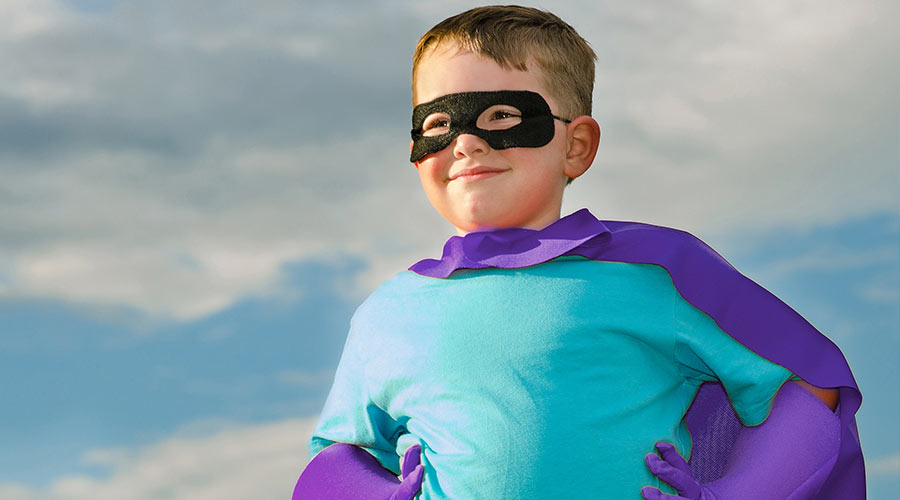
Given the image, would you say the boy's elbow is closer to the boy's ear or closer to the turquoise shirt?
the turquoise shirt

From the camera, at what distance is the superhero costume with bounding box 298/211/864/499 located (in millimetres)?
2699

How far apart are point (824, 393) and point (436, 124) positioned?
1.33 metres

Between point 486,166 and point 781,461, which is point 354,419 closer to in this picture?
point 486,166

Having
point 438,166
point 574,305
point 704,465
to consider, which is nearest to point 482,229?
point 438,166

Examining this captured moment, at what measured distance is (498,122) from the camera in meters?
2.87

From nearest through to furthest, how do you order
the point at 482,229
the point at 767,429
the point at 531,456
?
the point at 531,456 → the point at 767,429 → the point at 482,229

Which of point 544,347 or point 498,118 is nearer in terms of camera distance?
point 544,347

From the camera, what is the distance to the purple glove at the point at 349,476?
278 cm

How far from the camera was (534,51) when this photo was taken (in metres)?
2.93

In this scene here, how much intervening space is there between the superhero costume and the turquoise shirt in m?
0.01

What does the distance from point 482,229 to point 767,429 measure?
0.96m

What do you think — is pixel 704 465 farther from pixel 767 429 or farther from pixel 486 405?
pixel 486 405

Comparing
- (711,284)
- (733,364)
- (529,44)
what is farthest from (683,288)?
(529,44)

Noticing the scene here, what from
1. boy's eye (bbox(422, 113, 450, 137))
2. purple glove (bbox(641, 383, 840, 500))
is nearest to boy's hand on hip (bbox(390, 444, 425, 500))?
purple glove (bbox(641, 383, 840, 500))
